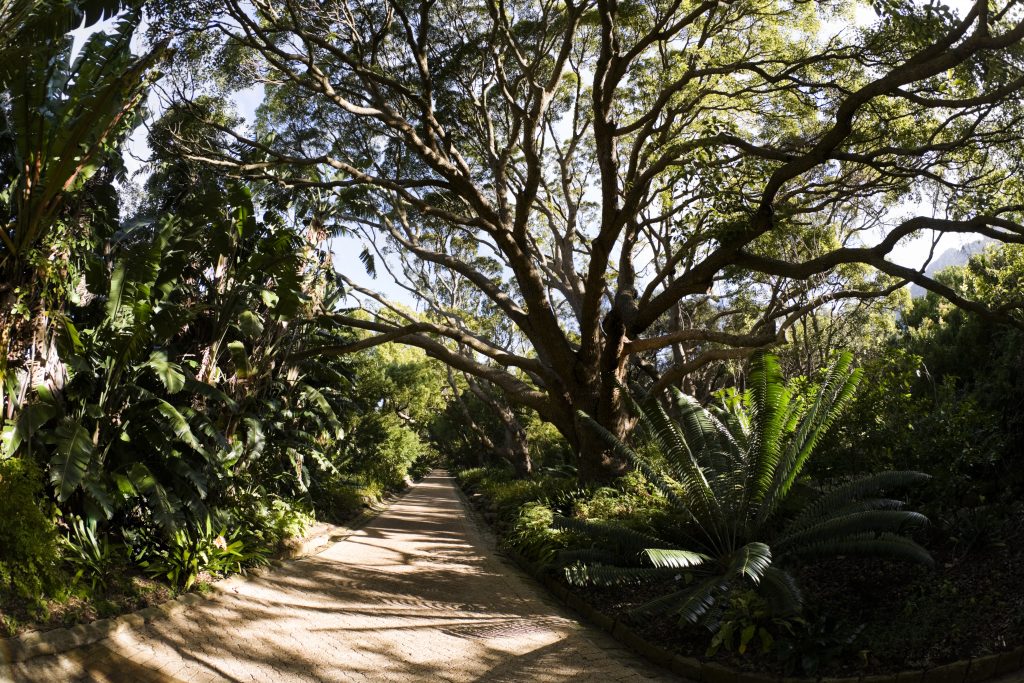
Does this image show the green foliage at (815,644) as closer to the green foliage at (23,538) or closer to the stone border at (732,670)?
the stone border at (732,670)

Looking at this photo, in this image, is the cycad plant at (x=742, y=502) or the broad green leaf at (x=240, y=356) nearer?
the cycad plant at (x=742, y=502)

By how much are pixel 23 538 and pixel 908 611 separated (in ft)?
21.2

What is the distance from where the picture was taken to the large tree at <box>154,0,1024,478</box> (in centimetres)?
849

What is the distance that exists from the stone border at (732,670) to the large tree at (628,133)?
3877mm

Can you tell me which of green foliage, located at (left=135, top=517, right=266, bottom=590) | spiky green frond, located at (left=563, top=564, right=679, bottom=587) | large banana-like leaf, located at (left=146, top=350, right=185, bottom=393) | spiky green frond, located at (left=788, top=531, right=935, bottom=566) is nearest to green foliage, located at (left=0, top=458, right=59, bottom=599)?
green foliage, located at (left=135, top=517, right=266, bottom=590)

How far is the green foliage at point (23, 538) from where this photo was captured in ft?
16.3

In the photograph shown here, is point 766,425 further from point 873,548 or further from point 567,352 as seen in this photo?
point 567,352

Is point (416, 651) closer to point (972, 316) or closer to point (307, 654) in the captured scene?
point (307, 654)

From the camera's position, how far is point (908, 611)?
4.80m

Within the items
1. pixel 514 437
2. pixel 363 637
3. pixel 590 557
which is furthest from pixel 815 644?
pixel 514 437

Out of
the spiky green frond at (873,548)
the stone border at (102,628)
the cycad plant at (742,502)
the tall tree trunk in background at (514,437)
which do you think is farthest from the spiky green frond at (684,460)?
the tall tree trunk in background at (514,437)

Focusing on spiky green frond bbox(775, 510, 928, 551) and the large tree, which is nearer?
spiky green frond bbox(775, 510, 928, 551)

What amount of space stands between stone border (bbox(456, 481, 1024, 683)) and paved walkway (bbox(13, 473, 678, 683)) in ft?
0.42

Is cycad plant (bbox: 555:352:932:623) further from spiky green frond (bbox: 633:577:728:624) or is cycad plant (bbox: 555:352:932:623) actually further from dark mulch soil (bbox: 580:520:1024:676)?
dark mulch soil (bbox: 580:520:1024:676)
